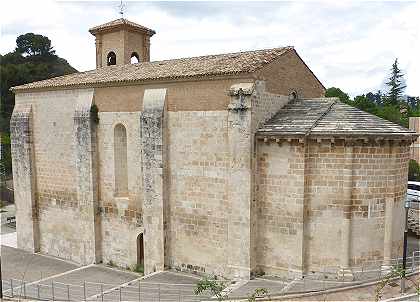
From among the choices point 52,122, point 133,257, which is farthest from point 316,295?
point 52,122

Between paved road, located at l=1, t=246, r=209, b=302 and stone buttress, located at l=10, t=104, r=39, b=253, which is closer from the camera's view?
paved road, located at l=1, t=246, r=209, b=302

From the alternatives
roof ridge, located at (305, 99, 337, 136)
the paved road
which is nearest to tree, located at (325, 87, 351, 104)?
roof ridge, located at (305, 99, 337, 136)

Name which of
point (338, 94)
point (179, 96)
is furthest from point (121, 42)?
point (338, 94)

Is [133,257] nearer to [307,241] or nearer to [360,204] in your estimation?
[307,241]

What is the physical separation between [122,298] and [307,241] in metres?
6.69

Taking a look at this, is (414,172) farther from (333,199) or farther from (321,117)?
(333,199)

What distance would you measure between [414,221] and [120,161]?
1478cm

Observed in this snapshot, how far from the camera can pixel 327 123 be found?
13.6 meters

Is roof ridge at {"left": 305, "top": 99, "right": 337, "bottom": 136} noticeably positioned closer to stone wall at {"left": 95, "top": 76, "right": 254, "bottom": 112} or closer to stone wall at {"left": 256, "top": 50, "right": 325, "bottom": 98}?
stone wall at {"left": 256, "top": 50, "right": 325, "bottom": 98}

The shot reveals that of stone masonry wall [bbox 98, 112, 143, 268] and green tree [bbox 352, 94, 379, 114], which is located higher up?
green tree [bbox 352, 94, 379, 114]

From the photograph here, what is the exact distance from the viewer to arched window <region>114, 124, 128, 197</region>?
17.8 meters

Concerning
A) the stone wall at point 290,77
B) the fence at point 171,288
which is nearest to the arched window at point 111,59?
the stone wall at point 290,77

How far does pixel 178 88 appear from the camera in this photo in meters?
15.6

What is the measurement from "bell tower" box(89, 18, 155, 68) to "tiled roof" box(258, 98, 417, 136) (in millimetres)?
12981
